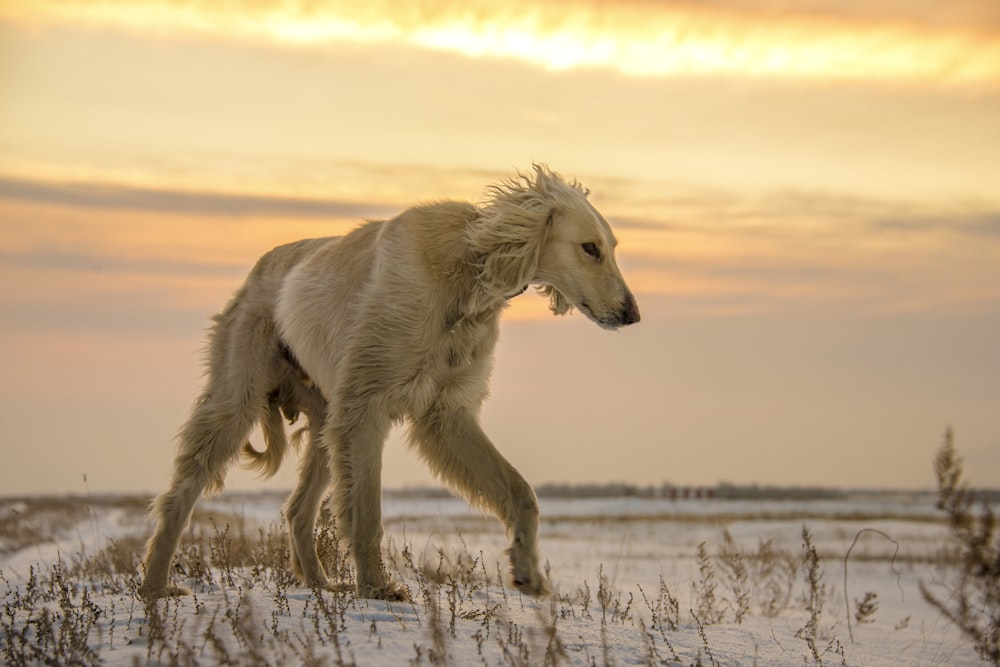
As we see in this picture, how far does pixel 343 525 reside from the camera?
6.02 meters

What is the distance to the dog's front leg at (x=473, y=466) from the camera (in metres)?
6.24

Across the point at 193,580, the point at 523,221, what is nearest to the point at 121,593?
the point at 193,580

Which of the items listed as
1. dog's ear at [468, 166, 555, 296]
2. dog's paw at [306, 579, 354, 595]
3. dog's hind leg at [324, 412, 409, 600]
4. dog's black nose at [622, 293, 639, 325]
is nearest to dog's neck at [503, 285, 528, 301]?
dog's ear at [468, 166, 555, 296]

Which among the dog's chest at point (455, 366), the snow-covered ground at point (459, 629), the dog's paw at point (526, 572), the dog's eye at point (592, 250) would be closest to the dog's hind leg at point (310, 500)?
the snow-covered ground at point (459, 629)

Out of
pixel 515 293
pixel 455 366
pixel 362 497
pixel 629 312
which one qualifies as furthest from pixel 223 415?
pixel 629 312

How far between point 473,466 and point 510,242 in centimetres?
145

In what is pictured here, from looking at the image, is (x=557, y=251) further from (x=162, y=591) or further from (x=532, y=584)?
(x=162, y=591)

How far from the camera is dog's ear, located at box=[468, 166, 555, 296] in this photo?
6.21 m

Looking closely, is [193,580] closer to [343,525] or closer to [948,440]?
[343,525]

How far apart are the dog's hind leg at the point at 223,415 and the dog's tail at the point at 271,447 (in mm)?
450

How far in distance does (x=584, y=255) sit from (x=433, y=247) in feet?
3.11

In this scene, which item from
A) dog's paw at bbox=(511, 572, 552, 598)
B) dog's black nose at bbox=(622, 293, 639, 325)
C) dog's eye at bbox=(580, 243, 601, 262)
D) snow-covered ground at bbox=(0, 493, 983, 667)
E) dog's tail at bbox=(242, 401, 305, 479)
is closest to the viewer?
snow-covered ground at bbox=(0, 493, 983, 667)

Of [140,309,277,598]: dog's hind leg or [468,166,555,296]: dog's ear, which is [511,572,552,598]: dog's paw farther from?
[140,309,277,598]: dog's hind leg

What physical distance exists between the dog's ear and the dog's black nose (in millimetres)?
620
